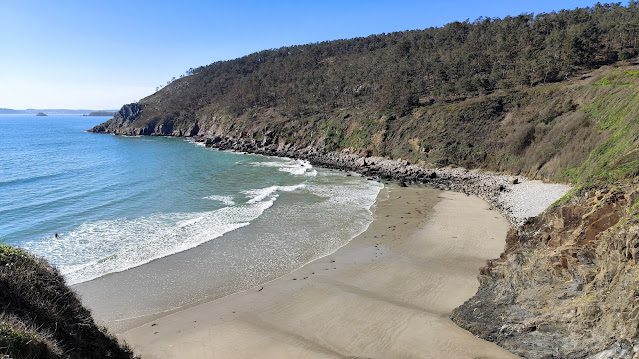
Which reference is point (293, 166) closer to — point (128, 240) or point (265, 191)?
point (265, 191)

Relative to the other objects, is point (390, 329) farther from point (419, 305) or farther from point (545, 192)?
point (545, 192)

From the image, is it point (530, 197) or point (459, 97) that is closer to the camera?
point (530, 197)

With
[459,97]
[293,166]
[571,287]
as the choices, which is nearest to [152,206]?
[293,166]

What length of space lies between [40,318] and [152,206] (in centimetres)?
2825

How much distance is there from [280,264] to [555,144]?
97.3 ft

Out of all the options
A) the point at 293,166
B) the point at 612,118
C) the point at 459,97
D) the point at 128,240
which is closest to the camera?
the point at 128,240

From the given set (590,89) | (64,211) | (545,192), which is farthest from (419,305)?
(590,89)

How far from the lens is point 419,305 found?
56.7 ft

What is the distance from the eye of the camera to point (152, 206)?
112ft

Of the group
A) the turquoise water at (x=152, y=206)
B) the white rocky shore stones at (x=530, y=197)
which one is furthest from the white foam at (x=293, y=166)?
the white rocky shore stones at (x=530, y=197)

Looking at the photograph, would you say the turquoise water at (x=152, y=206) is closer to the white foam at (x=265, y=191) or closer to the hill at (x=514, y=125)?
the white foam at (x=265, y=191)

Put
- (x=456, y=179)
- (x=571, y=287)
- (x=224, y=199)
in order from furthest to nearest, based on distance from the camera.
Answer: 1. (x=456, y=179)
2. (x=224, y=199)
3. (x=571, y=287)

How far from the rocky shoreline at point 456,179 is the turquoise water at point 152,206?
459 centimetres

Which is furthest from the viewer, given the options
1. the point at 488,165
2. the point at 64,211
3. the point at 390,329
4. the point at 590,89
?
the point at 488,165
